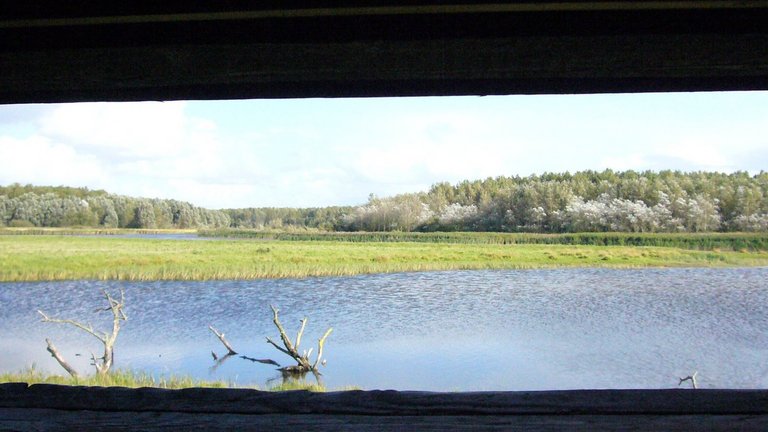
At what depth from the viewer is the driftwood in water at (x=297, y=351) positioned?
4742mm

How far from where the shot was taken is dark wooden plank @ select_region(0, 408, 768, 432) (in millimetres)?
810

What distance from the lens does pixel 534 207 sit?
459 cm

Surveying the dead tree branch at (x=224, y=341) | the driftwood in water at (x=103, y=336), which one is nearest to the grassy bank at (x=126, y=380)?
the driftwood in water at (x=103, y=336)

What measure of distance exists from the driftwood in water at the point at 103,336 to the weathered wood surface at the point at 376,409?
14.0 feet

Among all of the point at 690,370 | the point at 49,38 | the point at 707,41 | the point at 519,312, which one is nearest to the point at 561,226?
the point at 519,312

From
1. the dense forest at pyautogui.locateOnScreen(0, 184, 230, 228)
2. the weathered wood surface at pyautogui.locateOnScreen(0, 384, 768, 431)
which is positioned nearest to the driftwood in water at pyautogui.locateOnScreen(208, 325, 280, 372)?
the dense forest at pyautogui.locateOnScreen(0, 184, 230, 228)

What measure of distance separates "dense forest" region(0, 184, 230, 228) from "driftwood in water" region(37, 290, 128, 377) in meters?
0.87

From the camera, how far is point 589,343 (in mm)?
4578

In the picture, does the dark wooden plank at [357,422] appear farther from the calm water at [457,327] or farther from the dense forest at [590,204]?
the dense forest at [590,204]

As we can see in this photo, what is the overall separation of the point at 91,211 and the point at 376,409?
544 cm

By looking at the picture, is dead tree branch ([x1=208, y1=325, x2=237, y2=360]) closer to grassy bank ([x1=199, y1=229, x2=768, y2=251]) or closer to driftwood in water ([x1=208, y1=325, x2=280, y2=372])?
driftwood in water ([x1=208, y1=325, x2=280, y2=372])

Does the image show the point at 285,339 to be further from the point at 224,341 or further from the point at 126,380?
the point at 126,380

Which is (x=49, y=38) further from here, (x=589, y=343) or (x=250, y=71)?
(x=589, y=343)

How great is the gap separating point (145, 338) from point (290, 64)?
448 cm
